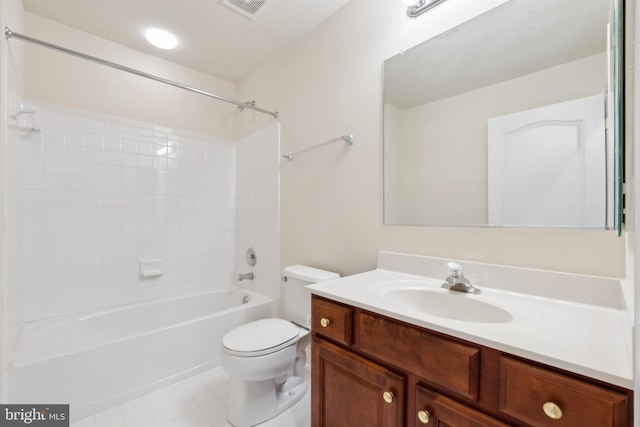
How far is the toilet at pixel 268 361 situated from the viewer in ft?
4.50

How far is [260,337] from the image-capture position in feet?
4.86

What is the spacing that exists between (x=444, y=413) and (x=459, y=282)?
1.55ft

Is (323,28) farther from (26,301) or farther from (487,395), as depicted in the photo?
(26,301)

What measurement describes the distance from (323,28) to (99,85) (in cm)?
171

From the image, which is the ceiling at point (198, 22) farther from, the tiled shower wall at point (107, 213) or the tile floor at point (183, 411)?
the tile floor at point (183, 411)

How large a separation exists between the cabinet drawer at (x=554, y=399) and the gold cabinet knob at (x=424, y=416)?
213mm

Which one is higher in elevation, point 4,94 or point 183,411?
point 4,94

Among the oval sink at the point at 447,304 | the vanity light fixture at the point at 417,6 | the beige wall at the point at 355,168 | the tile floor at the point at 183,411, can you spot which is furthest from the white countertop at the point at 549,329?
the vanity light fixture at the point at 417,6

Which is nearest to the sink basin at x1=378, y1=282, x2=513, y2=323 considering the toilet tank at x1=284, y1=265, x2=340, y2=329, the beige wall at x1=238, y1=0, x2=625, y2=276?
the beige wall at x1=238, y1=0, x2=625, y2=276

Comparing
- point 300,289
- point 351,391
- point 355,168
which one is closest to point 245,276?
point 300,289

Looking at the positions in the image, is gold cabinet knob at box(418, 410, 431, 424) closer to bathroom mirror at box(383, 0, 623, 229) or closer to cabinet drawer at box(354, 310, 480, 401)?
cabinet drawer at box(354, 310, 480, 401)

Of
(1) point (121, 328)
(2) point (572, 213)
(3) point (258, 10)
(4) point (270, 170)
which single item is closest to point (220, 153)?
(4) point (270, 170)

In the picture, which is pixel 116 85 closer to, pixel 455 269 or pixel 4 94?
pixel 4 94

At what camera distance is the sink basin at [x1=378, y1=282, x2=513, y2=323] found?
0.97m
